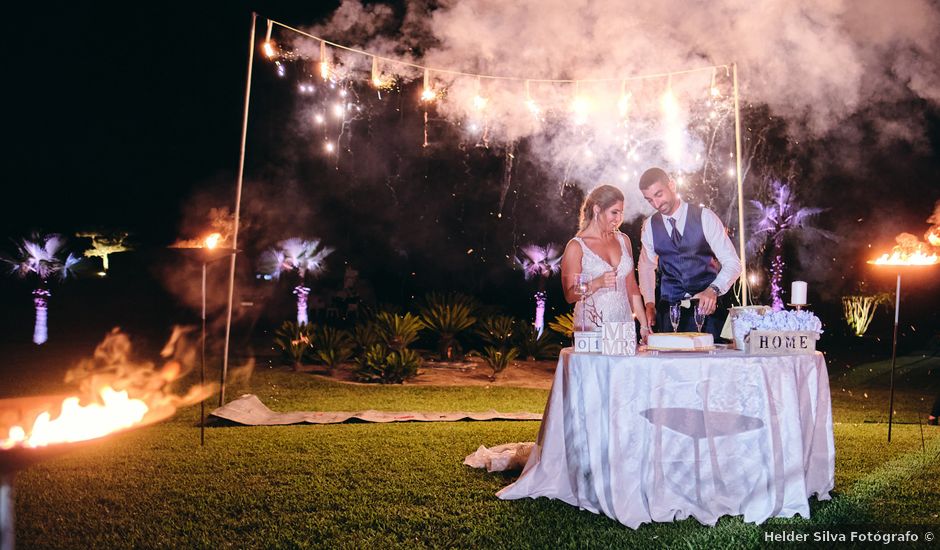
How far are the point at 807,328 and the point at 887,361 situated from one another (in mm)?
13451

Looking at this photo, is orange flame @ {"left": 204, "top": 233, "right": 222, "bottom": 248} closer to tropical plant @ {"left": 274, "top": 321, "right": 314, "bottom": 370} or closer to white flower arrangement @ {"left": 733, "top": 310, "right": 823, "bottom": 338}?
white flower arrangement @ {"left": 733, "top": 310, "right": 823, "bottom": 338}

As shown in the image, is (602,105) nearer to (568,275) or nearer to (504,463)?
(568,275)

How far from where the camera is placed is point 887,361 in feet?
49.9

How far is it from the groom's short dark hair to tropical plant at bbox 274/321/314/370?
330 inches

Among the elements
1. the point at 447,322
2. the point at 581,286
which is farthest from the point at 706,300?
the point at 447,322

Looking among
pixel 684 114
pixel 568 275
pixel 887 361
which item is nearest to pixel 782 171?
pixel 887 361

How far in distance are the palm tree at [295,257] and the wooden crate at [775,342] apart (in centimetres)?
2846

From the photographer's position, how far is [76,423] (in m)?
1.98

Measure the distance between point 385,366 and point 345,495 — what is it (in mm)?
6413

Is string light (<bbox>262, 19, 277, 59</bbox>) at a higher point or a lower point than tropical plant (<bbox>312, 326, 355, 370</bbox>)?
higher

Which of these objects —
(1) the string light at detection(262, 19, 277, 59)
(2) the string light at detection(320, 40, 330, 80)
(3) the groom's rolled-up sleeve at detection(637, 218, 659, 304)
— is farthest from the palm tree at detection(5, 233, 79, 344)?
(3) the groom's rolled-up sleeve at detection(637, 218, 659, 304)

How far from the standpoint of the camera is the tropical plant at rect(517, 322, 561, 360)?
13.6 meters

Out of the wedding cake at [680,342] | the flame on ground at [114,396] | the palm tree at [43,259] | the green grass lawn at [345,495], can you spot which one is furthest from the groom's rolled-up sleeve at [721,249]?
the palm tree at [43,259]

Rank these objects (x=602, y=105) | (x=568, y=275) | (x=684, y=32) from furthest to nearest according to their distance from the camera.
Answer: (x=602, y=105), (x=684, y=32), (x=568, y=275)
